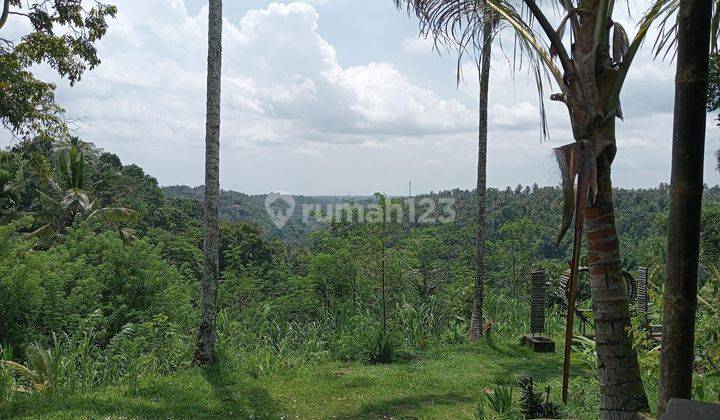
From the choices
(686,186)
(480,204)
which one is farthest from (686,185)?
(480,204)

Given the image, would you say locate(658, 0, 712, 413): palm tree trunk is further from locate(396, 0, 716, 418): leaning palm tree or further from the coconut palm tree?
the coconut palm tree

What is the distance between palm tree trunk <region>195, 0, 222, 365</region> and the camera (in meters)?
7.05

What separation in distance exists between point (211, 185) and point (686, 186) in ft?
19.9

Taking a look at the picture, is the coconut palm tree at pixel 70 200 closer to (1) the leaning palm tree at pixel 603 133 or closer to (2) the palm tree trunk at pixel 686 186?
(1) the leaning palm tree at pixel 603 133

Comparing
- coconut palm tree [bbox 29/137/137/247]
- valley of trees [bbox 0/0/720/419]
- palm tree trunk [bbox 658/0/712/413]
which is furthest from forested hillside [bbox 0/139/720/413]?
coconut palm tree [bbox 29/137/137/247]

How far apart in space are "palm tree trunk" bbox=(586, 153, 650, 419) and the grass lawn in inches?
108

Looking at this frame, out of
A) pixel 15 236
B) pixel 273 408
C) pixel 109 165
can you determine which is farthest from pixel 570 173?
pixel 109 165

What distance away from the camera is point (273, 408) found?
5.62 metres

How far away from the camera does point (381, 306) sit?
9.98 meters

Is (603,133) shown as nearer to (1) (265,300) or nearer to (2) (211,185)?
(2) (211,185)

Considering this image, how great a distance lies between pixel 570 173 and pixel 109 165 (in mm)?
31069

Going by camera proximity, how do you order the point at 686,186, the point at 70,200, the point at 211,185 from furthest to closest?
the point at 70,200, the point at 211,185, the point at 686,186

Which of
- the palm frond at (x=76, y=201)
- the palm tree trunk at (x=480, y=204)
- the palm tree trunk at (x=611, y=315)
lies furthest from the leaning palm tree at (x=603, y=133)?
the palm frond at (x=76, y=201)

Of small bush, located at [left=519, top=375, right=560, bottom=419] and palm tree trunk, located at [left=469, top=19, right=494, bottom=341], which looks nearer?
small bush, located at [left=519, top=375, right=560, bottom=419]
